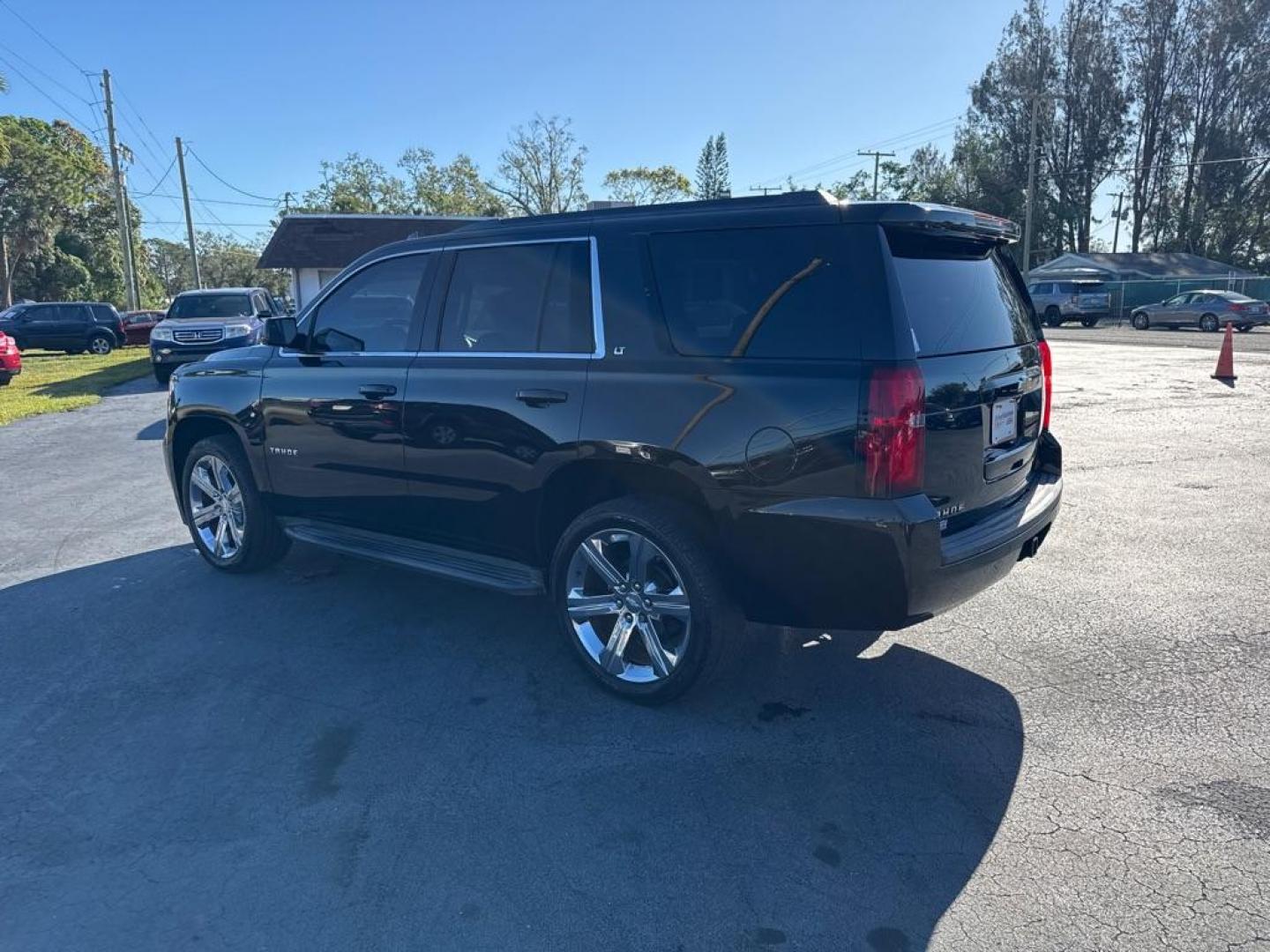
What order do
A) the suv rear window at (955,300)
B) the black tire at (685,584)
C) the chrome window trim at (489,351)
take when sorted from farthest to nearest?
1. the chrome window trim at (489,351)
2. the black tire at (685,584)
3. the suv rear window at (955,300)

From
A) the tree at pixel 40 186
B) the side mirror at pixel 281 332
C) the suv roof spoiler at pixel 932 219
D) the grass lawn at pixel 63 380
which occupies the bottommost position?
the grass lawn at pixel 63 380

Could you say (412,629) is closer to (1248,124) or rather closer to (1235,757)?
(1235,757)

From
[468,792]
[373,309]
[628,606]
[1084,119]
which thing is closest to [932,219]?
[628,606]

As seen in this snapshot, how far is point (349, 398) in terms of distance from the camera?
480 cm

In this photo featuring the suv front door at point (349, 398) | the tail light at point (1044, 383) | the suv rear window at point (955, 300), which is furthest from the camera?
the suv front door at point (349, 398)

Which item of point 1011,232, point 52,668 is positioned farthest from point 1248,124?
point 52,668

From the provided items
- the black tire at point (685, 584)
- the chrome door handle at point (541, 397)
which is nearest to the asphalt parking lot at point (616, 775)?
the black tire at point (685, 584)

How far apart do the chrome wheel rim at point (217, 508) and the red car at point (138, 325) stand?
31.2 metres

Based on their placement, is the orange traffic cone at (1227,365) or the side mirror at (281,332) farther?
the orange traffic cone at (1227,365)

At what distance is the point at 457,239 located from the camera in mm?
4539

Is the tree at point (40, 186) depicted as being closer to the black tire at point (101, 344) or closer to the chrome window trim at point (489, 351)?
the black tire at point (101, 344)

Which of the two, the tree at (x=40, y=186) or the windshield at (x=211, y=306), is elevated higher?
the tree at (x=40, y=186)

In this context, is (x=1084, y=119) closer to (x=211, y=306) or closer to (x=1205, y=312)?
(x=1205, y=312)

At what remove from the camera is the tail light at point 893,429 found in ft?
10.2
